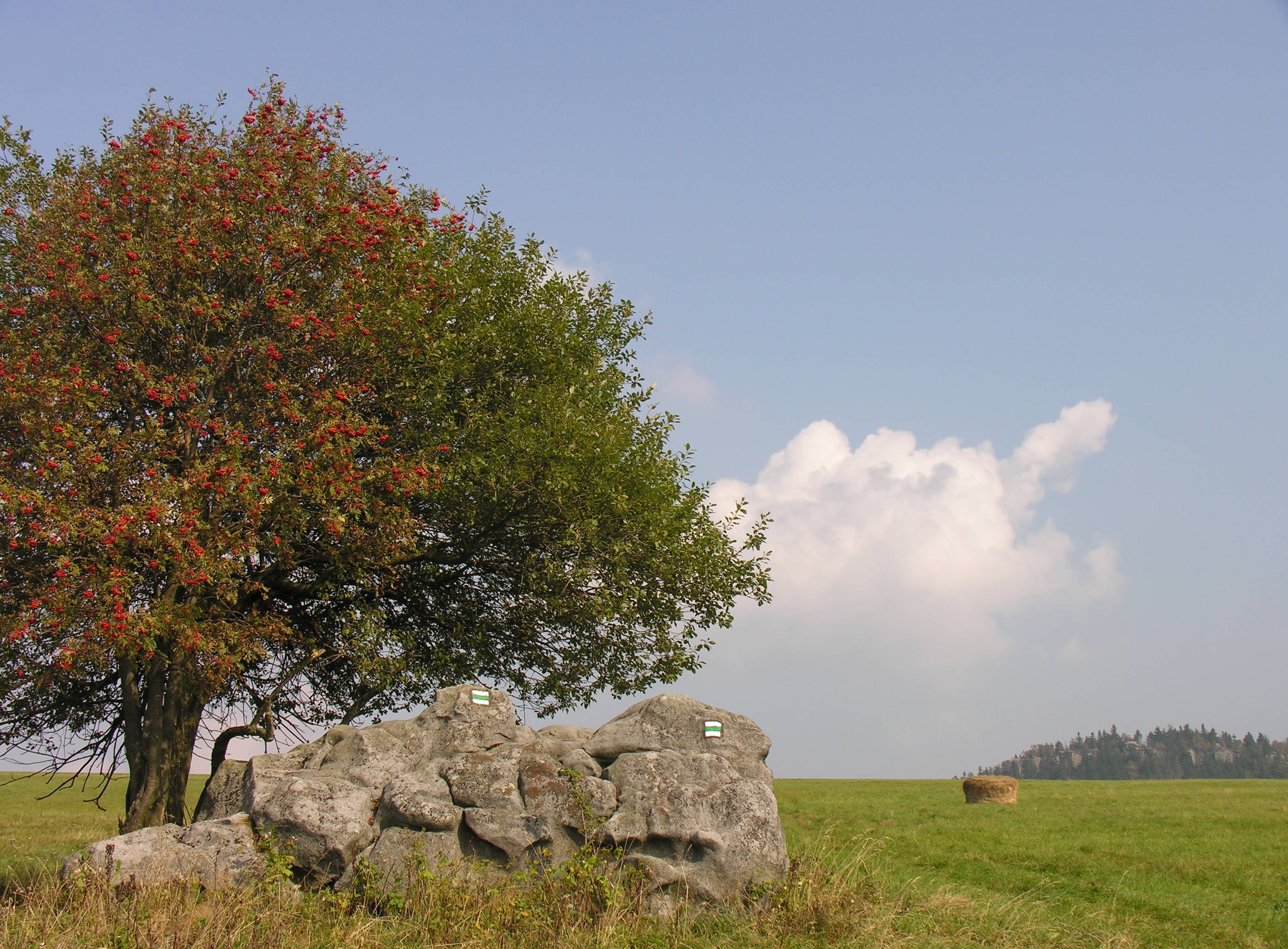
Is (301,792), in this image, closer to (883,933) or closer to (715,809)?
(715,809)

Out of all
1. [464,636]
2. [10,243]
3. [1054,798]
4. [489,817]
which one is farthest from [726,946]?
[1054,798]

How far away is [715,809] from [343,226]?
12.7 metres

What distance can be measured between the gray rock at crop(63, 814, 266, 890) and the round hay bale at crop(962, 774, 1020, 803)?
3053cm

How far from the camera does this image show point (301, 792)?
41.0ft

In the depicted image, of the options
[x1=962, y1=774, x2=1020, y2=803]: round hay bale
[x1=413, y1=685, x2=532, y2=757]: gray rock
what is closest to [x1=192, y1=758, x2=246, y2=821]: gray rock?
[x1=413, y1=685, x2=532, y2=757]: gray rock

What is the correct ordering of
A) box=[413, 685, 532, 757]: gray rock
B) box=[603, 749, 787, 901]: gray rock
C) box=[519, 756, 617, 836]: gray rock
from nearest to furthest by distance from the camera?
box=[603, 749, 787, 901]: gray rock
box=[519, 756, 617, 836]: gray rock
box=[413, 685, 532, 757]: gray rock

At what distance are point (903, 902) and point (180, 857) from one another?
9.96 m

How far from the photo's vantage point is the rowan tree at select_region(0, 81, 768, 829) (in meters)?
15.1

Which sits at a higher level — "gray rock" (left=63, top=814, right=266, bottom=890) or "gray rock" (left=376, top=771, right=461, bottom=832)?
"gray rock" (left=376, top=771, right=461, bottom=832)

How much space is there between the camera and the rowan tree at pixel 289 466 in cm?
1505

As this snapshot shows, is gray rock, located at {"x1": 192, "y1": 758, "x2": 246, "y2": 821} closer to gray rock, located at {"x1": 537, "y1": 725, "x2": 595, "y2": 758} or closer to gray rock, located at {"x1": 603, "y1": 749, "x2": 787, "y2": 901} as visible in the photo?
gray rock, located at {"x1": 537, "y1": 725, "x2": 595, "y2": 758}

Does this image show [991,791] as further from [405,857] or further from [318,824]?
[318,824]

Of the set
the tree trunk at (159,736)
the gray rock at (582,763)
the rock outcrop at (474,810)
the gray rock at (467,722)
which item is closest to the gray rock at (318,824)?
the rock outcrop at (474,810)

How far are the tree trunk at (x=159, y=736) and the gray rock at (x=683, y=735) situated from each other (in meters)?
7.77
